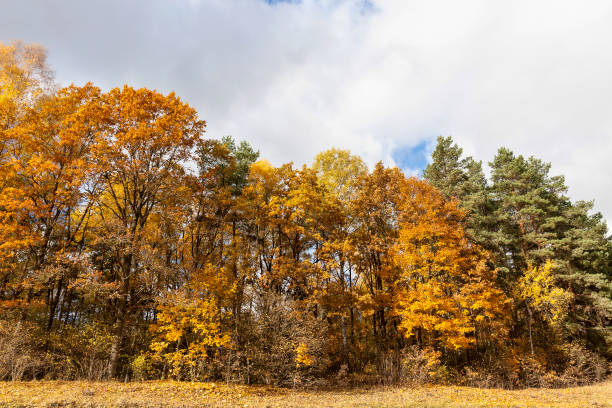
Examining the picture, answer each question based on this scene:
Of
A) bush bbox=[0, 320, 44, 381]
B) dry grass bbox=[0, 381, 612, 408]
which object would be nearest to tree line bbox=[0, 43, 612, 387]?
bush bbox=[0, 320, 44, 381]

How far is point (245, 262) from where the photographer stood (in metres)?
18.2

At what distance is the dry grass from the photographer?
966cm

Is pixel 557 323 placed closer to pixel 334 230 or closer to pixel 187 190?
pixel 334 230

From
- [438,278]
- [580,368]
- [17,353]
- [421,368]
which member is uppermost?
[438,278]

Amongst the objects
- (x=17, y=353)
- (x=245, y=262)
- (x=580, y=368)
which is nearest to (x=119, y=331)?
(x=17, y=353)

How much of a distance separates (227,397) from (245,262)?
7.18 metres

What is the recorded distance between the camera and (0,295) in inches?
591

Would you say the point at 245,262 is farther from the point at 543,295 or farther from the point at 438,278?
the point at 543,295

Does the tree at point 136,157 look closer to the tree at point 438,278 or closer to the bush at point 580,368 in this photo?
the tree at point 438,278

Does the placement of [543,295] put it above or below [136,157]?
below

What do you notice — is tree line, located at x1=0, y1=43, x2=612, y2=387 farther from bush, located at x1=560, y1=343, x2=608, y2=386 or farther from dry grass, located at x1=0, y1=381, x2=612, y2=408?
dry grass, located at x1=0, y1=381, x2=612, y2=408

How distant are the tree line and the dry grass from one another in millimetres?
1351

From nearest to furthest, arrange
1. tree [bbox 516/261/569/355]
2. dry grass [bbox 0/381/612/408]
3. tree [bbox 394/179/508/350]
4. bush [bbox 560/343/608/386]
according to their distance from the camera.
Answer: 1. dry grass [bbox 0/381/612/408]
2. tree [bbox 394/179/508/350]
3. bush [bbox 560/343/608/386]
4. tree [bbox 516/261/569/355]

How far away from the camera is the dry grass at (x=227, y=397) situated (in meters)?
9.66
